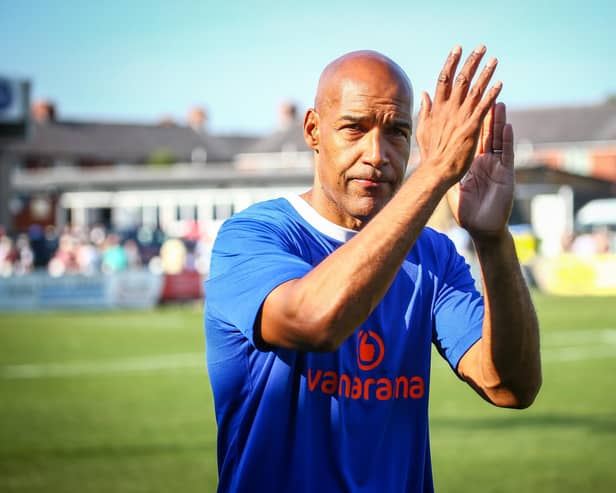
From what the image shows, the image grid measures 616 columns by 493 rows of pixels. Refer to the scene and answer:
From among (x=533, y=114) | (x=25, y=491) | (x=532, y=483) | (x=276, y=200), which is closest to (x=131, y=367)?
(x=25, y=491)

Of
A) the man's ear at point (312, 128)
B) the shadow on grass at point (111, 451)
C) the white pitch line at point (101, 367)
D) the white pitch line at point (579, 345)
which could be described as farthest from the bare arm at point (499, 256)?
the white pitch line at point (579, 345)

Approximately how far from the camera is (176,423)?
11508 millimetres

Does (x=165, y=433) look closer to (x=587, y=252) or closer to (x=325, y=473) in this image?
(x=325, y=473)

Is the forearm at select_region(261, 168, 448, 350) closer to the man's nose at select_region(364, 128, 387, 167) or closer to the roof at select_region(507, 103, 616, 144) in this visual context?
the man's nose at select_region(364, 128, 387, 167)

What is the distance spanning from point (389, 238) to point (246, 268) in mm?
492

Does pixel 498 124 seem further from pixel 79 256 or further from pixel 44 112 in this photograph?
pixel 44 112

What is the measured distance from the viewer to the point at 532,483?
8.86 m

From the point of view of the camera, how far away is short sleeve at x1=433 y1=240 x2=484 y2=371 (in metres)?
3.22

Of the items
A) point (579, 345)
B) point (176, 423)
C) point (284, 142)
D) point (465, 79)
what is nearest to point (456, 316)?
point (465, 79)

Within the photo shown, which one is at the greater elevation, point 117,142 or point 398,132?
point 398,132

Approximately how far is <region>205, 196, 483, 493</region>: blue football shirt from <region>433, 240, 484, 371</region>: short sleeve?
0.15m

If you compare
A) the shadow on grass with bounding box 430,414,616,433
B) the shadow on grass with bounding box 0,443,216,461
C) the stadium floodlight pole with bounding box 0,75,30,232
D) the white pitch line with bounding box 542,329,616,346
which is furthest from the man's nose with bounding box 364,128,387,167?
the stadium floodlight pole with bounding box 0,75,30,232

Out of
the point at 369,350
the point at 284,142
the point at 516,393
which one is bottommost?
the point at 284,142

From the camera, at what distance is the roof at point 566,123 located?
85.4 m
